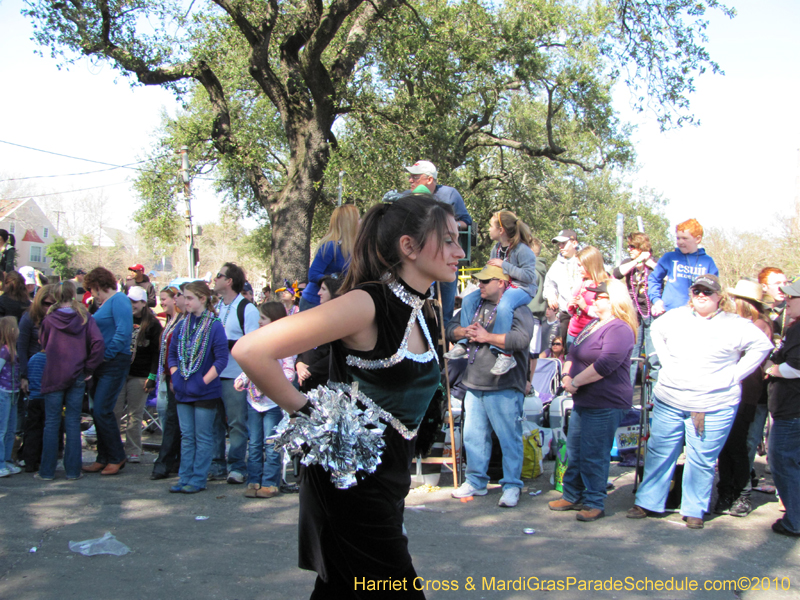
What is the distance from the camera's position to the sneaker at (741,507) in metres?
5.60

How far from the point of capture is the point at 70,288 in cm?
682

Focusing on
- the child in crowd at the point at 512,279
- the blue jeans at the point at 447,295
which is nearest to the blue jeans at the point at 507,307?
the child in crowd at the point at 512,279

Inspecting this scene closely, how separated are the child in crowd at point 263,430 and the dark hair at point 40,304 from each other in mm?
2377

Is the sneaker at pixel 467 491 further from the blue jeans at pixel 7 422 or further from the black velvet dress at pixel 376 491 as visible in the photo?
the blue jeans at pixel 7 422

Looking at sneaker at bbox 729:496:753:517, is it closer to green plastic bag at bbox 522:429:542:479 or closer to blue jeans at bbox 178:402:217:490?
green plastic bag at bbox 522:429:542:479

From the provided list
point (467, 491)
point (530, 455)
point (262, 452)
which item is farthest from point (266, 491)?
point (530, 455)

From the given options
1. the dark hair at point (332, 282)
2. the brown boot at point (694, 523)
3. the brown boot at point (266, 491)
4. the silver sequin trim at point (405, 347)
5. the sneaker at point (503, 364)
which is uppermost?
the dark hair at point (332, 282)

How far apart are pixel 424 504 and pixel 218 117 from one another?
12.9 meters

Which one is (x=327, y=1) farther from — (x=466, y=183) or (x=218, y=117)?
(x=466, y=183)

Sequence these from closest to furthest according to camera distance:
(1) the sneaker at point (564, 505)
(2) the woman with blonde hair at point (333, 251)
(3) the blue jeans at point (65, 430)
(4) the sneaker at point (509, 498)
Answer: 1. (2) the woman with blonde hair at point (333, 251)
2. (1) the sneaker at point (564, 505)
3. (4) the sneaker at point (509, 498)
4. (3) the blue jeans at point (65, 430)

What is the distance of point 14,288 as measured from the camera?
7.80 meters

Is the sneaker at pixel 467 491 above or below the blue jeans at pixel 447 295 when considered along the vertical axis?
below

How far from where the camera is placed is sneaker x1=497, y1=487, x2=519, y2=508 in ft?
19.0

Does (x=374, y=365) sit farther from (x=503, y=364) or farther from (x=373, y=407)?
(x=503, y=364)
